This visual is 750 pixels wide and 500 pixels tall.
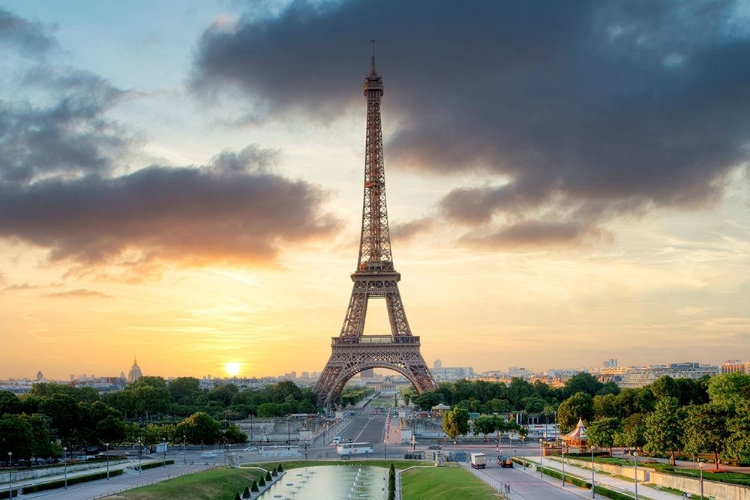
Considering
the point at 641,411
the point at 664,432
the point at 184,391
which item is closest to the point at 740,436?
the point at 664,432

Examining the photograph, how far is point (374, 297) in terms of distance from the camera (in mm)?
122250

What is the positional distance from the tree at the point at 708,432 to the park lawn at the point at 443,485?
14.7 m

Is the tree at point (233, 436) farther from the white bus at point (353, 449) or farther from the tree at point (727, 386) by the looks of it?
the tree at point (727, 386)

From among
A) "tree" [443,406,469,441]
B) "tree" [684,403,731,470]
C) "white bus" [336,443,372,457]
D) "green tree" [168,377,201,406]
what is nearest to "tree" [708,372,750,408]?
"tree" [684,403,731,470]

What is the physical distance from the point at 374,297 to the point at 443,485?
6470 centimetres

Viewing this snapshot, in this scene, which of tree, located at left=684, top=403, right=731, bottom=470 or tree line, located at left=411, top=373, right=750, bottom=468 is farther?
tree line, located at left=411, top=373, right=750, bottom=468

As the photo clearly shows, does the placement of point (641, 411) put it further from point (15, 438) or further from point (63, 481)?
point (15, 438)

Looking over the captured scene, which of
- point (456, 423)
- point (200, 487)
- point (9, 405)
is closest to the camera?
point (200, 487)

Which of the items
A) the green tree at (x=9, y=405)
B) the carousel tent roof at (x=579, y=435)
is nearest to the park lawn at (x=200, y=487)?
the green tree at (x=9, y=405)

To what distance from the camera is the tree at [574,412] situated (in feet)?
298

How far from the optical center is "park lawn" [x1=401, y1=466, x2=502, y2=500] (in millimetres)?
52922

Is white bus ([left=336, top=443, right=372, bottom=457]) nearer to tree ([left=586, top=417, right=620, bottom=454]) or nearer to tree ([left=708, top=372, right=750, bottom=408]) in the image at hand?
tree ([left=586, top=417, right=620, bottom=454])

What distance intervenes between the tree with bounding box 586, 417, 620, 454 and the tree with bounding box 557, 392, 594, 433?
1502 centimetres

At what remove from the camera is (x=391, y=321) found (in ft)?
400
